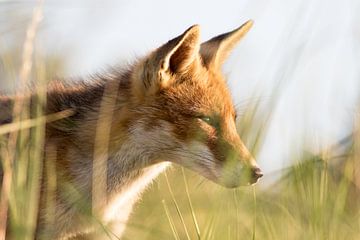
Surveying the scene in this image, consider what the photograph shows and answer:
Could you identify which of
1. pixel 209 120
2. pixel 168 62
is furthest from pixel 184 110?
pixel 168 62

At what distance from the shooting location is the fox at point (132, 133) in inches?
191

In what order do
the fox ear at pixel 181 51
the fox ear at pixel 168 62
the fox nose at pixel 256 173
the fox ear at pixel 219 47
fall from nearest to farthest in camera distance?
1. the fox nose at pixel 256 173
2. the fox ear at pixel 181 51
3. the fox ear at pixel 168 62
4. the fox ear at pixel 219 47

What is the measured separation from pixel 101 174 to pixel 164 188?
0.69 m

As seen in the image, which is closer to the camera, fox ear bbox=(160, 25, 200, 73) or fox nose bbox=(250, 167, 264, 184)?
fox nose bbox=(250, 167, 264, 184)

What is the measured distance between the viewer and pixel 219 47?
5699 mm

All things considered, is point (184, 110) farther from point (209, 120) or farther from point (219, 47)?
point (219, 47)

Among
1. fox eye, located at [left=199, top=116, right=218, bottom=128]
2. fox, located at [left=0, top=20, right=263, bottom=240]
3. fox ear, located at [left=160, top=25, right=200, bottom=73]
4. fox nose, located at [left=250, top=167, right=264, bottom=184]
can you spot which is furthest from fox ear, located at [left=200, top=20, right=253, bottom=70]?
fox nose, located at [left=250, top=167, right=264, bottom=184]

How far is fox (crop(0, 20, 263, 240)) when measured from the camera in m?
4.85

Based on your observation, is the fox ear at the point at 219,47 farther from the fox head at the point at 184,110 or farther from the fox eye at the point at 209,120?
the fox eye at the point at 209,120

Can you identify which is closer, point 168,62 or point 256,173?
point 256,173

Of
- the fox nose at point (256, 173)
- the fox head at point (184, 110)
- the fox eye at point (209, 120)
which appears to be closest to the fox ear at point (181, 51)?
the fox head at point (184, 110)

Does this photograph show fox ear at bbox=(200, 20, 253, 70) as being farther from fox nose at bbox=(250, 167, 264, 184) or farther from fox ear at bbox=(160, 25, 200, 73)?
fox nose at bbox=(250, 167, 264, 184)

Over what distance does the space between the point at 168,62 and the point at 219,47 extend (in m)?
0.71

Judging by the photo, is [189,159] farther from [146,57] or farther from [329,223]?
[329,223]
